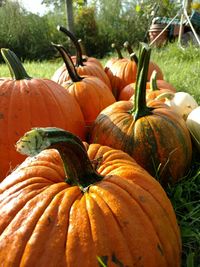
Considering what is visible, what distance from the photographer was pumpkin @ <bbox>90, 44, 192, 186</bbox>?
1945 mm

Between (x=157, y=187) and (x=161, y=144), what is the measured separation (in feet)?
1.93

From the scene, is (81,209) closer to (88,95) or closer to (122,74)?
(88,95)

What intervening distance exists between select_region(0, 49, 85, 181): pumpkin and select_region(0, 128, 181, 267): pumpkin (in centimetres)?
69

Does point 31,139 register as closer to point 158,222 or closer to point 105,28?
point 158,222

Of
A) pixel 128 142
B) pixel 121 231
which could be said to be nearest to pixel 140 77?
pixel 128 142

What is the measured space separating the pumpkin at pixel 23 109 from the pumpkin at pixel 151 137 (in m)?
0.27

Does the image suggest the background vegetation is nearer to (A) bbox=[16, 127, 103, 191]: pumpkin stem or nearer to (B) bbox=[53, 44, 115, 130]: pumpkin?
(B) bbox=[53, 44, 115, 130]: pumpkin

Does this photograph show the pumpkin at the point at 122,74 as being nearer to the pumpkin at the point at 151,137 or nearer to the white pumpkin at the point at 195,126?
the white pumpkin at the point at 195,126

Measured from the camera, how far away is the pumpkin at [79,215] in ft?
3.72

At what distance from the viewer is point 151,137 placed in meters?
1.94

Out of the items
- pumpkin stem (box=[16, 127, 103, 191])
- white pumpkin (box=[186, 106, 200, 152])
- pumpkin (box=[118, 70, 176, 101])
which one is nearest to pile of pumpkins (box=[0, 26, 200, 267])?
pumpkin stem (box=[16, 127, 103, 191])

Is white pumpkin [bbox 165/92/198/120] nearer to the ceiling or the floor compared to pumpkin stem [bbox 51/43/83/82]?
nearer to the floor

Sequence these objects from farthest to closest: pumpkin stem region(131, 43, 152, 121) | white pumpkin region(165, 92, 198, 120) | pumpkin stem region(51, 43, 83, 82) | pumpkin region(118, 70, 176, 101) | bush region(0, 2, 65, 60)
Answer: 1. bush region(0, 2, 65, 60)
2. pumpkin region(118, 70, 176, 101)
3. pumpkin stem region(51, 43, 83, 82)
4. white pumpkin region(165, 92, 198, 120)
5. pumpkin stem region(131, 43, 152, 121)

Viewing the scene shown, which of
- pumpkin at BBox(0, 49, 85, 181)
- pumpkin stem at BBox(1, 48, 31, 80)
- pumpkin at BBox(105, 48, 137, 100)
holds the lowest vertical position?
pumpkin at BBox(105, 48, 137, 100)
